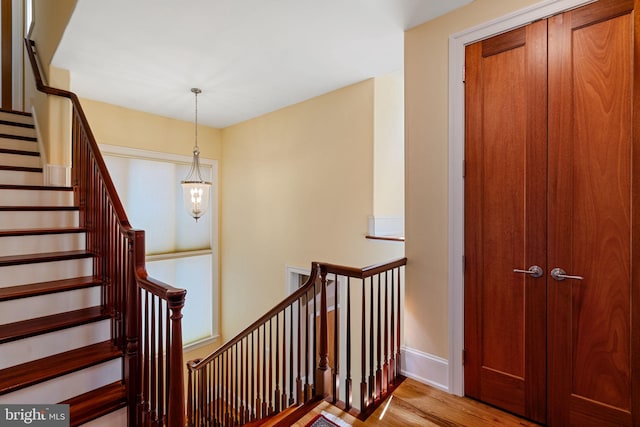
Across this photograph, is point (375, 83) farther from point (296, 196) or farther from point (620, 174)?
point (620, 174)

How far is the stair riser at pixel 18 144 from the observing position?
3.16 meters

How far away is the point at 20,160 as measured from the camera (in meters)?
3.13

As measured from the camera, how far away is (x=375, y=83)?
3316 millimetres

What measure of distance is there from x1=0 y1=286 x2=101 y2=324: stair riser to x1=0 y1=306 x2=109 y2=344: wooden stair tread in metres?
0.03

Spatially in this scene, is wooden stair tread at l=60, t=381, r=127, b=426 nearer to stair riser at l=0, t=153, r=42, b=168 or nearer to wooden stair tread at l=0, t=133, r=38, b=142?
stair riser at l=0, t=153, r=42, b=168

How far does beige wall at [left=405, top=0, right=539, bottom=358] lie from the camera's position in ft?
7.09

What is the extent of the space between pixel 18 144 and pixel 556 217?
15.8 ft

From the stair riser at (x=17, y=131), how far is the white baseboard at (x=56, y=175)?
0.79 meters

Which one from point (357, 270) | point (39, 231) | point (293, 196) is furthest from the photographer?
point (293, 196)

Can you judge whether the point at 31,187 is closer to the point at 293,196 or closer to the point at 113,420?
the point at 113,420

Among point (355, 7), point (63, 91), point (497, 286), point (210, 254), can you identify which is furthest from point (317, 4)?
point (210, 254)

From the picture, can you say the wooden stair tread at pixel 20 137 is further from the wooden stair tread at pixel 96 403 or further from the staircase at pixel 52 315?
the wooden stair tread at pixel 96 403

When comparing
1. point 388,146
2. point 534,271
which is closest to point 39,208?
point 388,146

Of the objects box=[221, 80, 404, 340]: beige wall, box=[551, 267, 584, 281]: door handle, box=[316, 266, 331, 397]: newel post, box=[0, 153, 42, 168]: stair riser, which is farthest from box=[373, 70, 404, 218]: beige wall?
box=[0, 153, 42, 168]: stair riser
